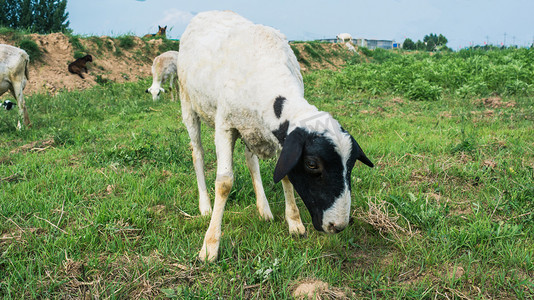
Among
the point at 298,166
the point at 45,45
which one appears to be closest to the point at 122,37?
the point at 45,45

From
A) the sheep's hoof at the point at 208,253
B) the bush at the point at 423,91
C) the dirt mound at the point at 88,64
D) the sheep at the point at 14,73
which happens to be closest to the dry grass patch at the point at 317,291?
the sheep's hoof at the point at 208,253

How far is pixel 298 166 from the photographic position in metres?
2.34

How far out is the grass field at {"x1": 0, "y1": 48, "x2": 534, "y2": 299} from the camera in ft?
7.73

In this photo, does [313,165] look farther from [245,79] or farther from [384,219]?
[384,219]

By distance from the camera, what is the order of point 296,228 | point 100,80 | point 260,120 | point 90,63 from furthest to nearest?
point 90,63 < point 100,80 < point 296,228 < point 260,120

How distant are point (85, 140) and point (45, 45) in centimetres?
1169

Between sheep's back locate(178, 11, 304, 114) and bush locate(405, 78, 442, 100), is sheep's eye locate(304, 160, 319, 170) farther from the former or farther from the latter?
bush locate(405, 78, 442, 100)

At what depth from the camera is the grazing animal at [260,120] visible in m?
2.19

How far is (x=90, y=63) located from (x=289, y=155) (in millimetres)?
16173

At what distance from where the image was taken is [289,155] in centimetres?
211

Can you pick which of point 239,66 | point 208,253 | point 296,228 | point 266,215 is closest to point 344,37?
point 266,215

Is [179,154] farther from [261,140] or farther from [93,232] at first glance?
[261,140]

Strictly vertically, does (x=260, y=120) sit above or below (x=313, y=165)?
above

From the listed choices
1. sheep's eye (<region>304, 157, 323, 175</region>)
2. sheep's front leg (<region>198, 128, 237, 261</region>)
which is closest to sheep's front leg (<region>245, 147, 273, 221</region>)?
sheep's front leg (<region>198, 128, 237, 261</region>)
